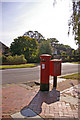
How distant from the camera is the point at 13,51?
2527cm

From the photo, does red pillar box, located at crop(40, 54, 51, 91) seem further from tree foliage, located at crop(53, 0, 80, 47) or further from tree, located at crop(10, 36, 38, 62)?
tree, located at crop(10, 36, 38, 62)

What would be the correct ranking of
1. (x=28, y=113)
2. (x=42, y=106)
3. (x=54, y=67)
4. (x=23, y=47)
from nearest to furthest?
(x=28, y=113)
(x=42, y=106)
(x=54, y=67)
(x=23, y=47)

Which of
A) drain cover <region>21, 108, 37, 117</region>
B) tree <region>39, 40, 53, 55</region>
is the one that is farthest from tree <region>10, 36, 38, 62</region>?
drain cover <region>21, 108, 37, 117</region>

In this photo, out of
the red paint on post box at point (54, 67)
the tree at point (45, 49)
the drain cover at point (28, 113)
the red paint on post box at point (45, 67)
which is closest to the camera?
the drain cover at point (28, 113)

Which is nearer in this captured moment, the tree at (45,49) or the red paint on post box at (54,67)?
the red paint on post box at (54,67)

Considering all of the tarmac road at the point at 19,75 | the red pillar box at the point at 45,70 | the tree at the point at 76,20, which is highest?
the tree at the point at 76,20

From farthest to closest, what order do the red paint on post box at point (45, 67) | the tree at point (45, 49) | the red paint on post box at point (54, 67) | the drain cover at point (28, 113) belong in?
the tree at point (45, 49) → the red paint on post box at point (54, 67) → the red paint on post box at point (45, 67) → the drain cover at point (28, 113)

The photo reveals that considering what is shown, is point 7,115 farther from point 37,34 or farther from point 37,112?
point 37,34

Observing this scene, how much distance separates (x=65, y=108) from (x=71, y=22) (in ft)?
13.3

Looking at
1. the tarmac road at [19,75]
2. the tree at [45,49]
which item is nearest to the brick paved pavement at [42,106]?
the tarmac road at [19,75]

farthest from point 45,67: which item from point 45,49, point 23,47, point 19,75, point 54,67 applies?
point 45,49

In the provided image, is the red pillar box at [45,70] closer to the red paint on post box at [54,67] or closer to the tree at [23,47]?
the red paint on post box at [54,67]

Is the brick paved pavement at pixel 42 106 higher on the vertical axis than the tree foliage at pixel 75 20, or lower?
lower

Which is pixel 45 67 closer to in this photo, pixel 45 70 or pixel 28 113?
pixel 45 70
